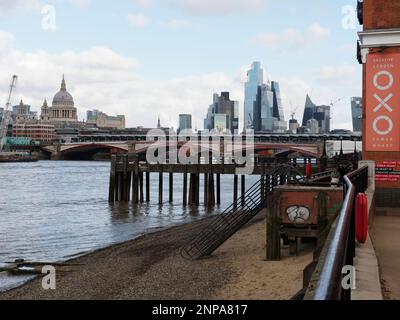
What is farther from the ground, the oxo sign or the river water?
the oxo sign

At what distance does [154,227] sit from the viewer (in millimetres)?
31844

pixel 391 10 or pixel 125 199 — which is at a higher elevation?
pixel 391 10

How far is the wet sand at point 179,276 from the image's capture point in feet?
43.0

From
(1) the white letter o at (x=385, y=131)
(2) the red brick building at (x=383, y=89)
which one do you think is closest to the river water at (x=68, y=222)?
(2) the red brick building at (x=383, y=89)

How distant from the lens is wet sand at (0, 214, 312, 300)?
13109 mm

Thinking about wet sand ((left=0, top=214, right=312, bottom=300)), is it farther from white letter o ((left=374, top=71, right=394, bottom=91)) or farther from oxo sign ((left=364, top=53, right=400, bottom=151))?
white letter o ((left=374, top=71, right=394, bottom=91))

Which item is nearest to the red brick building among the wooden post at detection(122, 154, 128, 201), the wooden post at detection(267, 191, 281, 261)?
the wooden post at detection(267, 191, 281, 261)

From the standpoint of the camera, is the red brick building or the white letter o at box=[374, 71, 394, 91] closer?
the red brick building

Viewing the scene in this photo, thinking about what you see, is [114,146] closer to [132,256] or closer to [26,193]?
[26,193]

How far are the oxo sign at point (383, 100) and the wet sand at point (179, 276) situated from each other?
5670 mm

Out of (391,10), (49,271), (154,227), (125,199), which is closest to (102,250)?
(49,271)

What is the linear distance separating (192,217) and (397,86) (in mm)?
20896

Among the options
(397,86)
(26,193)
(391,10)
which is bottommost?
(26,193)

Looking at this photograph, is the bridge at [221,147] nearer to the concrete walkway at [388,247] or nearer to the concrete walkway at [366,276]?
the concrete walkway at [388,247]
